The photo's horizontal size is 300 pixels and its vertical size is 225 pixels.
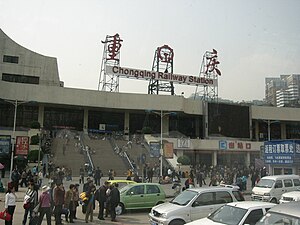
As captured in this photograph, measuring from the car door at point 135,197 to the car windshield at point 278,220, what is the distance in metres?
9.27

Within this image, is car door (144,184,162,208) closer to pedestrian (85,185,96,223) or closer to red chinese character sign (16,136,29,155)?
pedestrian (85,185,96,223)

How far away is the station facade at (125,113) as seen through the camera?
48.7 metres

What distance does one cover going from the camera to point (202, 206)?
36.9ft

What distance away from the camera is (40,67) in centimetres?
5819

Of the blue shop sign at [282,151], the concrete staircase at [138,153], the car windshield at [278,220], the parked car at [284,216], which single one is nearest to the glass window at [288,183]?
the blue shop sign at [282,151]

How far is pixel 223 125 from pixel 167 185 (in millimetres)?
27718

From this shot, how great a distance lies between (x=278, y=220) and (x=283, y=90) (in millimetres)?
71578

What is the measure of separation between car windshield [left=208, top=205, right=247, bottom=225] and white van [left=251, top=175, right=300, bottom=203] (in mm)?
9211

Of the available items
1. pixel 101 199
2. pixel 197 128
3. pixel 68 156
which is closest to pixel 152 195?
pixel 101 199

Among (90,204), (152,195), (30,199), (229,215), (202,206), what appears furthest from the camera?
(152,195)

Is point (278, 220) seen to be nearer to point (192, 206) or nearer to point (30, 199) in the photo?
point (192, 206)

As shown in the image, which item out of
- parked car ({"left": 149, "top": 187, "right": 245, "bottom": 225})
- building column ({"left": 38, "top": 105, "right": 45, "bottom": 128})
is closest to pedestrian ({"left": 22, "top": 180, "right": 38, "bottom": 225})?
parked car ({"left": 149, "top": 187, "right": 245, "bottom": 225})

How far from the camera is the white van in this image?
56.7 feet

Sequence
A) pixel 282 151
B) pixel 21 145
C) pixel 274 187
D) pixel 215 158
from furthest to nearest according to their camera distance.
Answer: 1. pixel 215 158
2. pixel 21 145
3. pixel 282 151
4. pixel 274 187
